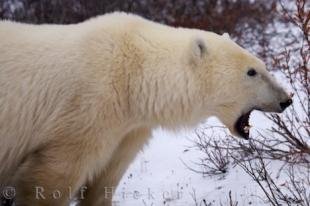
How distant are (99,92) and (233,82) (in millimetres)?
880

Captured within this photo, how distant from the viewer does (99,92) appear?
3449mm

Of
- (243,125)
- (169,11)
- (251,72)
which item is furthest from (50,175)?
(169,11)

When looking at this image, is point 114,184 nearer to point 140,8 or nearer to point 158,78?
point 158,78

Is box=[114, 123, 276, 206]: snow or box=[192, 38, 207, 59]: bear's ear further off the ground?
box=[192, 38, 207, 59]: bear's ear

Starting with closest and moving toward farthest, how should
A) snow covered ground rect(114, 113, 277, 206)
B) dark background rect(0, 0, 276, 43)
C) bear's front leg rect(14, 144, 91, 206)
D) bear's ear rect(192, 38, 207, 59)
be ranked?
bear's front leg rect(14, 144, 91, 206)
bear's ear rect(192, 38, 207, 59)
snow covered ground rect(114, 113, 277, 206)
dark background rect(0, 0, 276, 43)

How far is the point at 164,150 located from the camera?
6133 millimetres

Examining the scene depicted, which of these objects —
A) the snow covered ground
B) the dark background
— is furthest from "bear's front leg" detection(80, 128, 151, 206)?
the dark background

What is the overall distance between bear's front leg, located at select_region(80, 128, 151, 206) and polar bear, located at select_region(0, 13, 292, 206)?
58 millimetres

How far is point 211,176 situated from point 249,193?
648 millimetres

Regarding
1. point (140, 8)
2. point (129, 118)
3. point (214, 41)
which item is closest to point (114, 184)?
point (129, 118)

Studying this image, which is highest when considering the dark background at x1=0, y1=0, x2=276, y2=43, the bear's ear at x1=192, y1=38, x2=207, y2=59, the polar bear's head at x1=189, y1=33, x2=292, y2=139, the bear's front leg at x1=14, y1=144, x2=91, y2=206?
the dark background at x1=0, y1=0, x2=276, y2=43

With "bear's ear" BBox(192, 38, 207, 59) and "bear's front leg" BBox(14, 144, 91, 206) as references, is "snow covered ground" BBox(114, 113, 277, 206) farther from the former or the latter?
"bear's front leg" BBox(14, 144, 91, 206)

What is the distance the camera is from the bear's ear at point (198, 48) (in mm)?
3607

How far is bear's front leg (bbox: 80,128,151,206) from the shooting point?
388 cm
